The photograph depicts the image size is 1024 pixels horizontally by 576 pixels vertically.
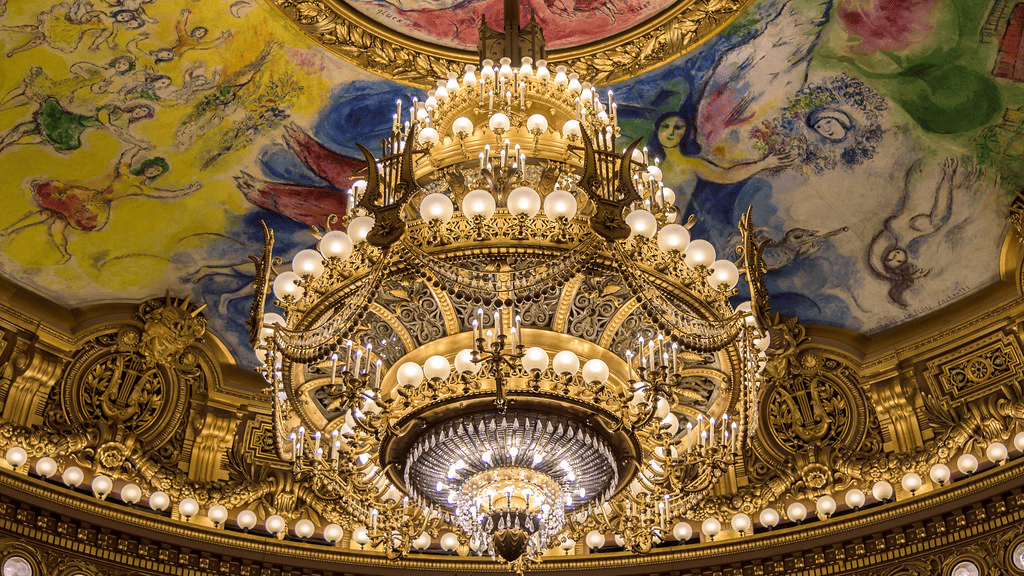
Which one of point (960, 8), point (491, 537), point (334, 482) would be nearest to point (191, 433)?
point (334, 482)

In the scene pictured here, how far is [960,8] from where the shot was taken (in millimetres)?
9047

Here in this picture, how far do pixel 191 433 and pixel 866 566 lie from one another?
710 centimetres

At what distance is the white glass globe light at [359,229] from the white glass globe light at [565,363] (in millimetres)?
1409

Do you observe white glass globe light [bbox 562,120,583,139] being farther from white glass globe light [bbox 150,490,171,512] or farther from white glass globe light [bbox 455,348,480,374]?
white glass globe light [bbox 150,490,171,512]

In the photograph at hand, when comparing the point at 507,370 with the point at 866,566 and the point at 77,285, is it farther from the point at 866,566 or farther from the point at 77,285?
the point at 77,285

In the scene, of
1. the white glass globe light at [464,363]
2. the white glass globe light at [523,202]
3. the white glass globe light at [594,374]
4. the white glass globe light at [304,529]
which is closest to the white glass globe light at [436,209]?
the white glass globe light at [523,202]

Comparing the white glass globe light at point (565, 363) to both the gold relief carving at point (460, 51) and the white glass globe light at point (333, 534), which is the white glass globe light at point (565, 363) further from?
the white glass globe light at point (333, 534)

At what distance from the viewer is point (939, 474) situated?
10.0m

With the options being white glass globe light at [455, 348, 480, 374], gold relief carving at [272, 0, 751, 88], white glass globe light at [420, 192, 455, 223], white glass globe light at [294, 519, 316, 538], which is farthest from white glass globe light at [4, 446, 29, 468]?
white glass globe light at [420, 192, 455, 223]

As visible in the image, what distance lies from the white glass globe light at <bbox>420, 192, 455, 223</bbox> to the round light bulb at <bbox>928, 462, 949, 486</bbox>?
627 cm

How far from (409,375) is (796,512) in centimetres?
574

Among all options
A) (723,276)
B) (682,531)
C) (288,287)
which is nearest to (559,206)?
(723,276)

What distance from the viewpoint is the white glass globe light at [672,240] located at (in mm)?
6488

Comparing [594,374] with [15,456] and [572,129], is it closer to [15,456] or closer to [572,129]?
[572,129]
